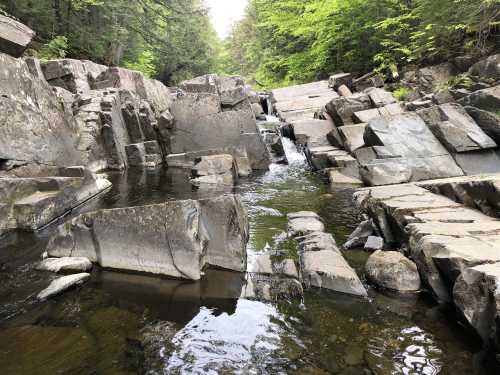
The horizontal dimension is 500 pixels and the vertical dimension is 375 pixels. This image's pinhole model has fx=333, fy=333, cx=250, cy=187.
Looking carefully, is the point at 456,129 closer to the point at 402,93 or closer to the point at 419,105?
the point at 419,105

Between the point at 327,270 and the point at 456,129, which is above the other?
the point at 456,129

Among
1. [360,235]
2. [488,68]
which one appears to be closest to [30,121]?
[360,235]

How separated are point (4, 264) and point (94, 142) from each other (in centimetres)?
646

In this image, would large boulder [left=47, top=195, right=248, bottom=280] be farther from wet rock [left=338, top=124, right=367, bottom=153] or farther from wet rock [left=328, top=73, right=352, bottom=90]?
wet rock [left=328, top=73, right=352, bottom=90]

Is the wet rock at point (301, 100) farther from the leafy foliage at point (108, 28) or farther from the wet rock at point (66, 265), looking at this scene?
the wet rock at point (66, 265)

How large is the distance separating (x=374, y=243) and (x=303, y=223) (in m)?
1.31

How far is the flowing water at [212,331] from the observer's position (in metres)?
2.88

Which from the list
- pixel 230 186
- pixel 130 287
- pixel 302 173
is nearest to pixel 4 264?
pixel 130 287

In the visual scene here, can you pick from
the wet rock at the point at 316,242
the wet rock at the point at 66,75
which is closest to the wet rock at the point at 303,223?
the wet rock at the point at 316,242

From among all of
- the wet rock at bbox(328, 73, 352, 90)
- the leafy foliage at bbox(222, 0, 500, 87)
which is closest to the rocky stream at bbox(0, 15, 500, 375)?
the leafy foliage at bbox(222, 0, 500, 87)

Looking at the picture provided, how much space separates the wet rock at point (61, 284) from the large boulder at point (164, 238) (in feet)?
1.31

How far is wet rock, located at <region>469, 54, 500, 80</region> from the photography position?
34.4ft

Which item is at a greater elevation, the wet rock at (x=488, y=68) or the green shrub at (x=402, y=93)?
the wet rock at (x=488, y=68)

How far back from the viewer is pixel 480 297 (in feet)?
9.90
